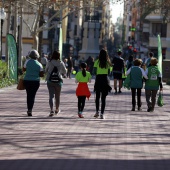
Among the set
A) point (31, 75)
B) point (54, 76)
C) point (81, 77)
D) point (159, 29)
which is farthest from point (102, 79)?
point (159, 29)

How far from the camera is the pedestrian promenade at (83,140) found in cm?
1086

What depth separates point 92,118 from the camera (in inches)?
764

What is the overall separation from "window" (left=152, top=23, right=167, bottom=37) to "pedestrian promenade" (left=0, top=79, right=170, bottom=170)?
A: 66129 millimetres

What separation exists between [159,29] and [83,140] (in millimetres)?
76552

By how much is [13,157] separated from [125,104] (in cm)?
1471

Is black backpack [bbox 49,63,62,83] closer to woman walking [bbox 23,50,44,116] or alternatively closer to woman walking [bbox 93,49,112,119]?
woman walking [bbox 23,50,44,116]

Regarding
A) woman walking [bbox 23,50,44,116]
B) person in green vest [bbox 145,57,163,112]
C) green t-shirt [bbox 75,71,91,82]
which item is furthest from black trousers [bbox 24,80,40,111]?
person in green vest [bbox 145,57,163,112]

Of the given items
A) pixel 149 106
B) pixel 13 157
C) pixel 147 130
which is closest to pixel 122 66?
A: pixel 149 106

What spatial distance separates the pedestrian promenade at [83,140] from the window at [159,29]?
66129 millimetres

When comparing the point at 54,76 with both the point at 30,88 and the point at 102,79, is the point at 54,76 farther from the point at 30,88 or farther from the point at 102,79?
the point at 102,79

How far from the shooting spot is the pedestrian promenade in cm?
1086

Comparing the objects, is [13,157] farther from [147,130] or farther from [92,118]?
[92,118]

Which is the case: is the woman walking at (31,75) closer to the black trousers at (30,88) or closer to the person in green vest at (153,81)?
the black trousers at (30,88)

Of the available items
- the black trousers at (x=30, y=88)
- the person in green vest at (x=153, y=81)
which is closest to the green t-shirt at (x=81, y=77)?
the black trousers at (x=30, y=88)
